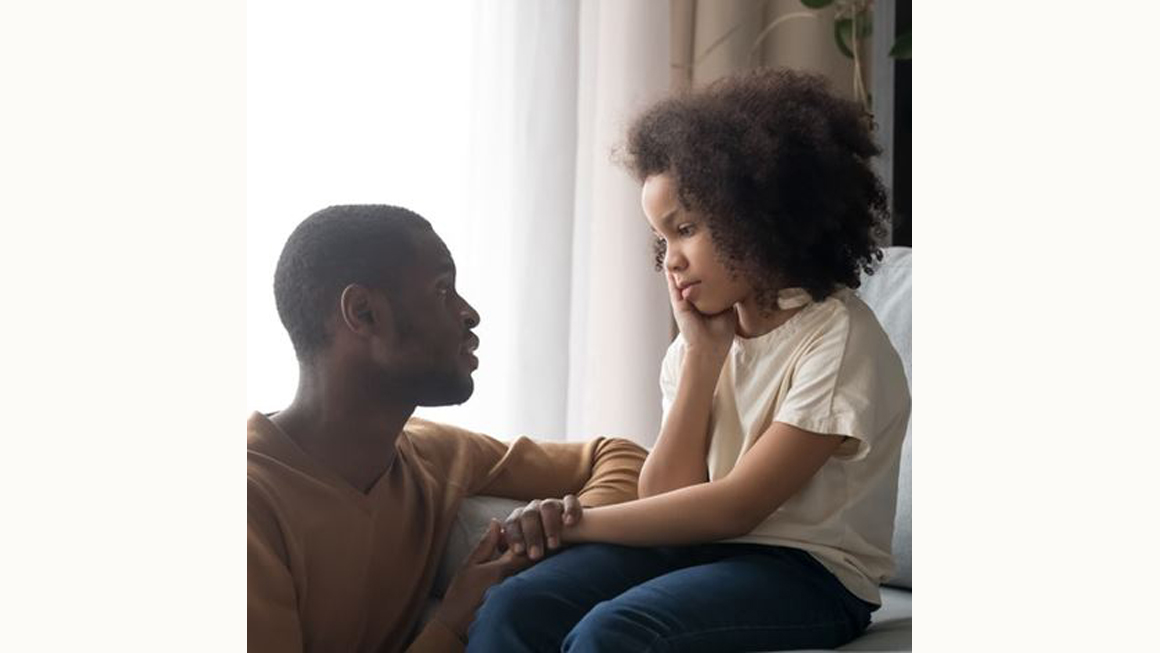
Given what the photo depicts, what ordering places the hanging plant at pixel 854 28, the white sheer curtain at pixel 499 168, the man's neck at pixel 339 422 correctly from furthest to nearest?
the hanging plant at pixel 854 28
the white sheer curtain at pixel 499 168
the man's neck at pixel 339 422

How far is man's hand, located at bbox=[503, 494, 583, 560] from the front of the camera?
132 centimetres

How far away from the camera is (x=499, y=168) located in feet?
7.74

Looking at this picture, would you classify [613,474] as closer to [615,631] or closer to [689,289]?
[689,289]

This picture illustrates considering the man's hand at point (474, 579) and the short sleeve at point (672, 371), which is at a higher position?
the short sleeve at point (672, 371)

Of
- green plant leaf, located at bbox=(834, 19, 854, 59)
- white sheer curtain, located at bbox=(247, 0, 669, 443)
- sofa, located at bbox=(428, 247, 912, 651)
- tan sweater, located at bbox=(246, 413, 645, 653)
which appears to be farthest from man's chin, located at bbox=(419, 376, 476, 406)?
green plant leaf, located at bbox=(834, 19, 854, 59)

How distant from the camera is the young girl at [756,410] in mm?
1251

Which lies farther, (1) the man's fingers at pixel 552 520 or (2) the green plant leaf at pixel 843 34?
(2) the green plant leaf at pixel 843 34

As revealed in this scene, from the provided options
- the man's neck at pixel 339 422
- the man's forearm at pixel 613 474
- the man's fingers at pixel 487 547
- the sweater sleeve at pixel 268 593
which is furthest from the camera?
the man's forearm at pixel 613 474

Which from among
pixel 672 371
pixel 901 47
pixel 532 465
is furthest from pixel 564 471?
pixel 901 47

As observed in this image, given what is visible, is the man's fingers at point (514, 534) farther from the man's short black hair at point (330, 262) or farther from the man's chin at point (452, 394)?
the man's short black hair at point (330, 262)

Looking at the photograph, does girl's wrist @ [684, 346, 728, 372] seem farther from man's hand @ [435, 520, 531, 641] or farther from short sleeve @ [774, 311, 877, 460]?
man's hand @ [435, 520, 531, 641]

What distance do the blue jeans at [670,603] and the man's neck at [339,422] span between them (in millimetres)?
173

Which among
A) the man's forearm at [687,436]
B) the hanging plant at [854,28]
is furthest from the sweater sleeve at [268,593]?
the hanging plant at [854,28]

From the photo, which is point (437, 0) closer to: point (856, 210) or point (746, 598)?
point (856, 210)
